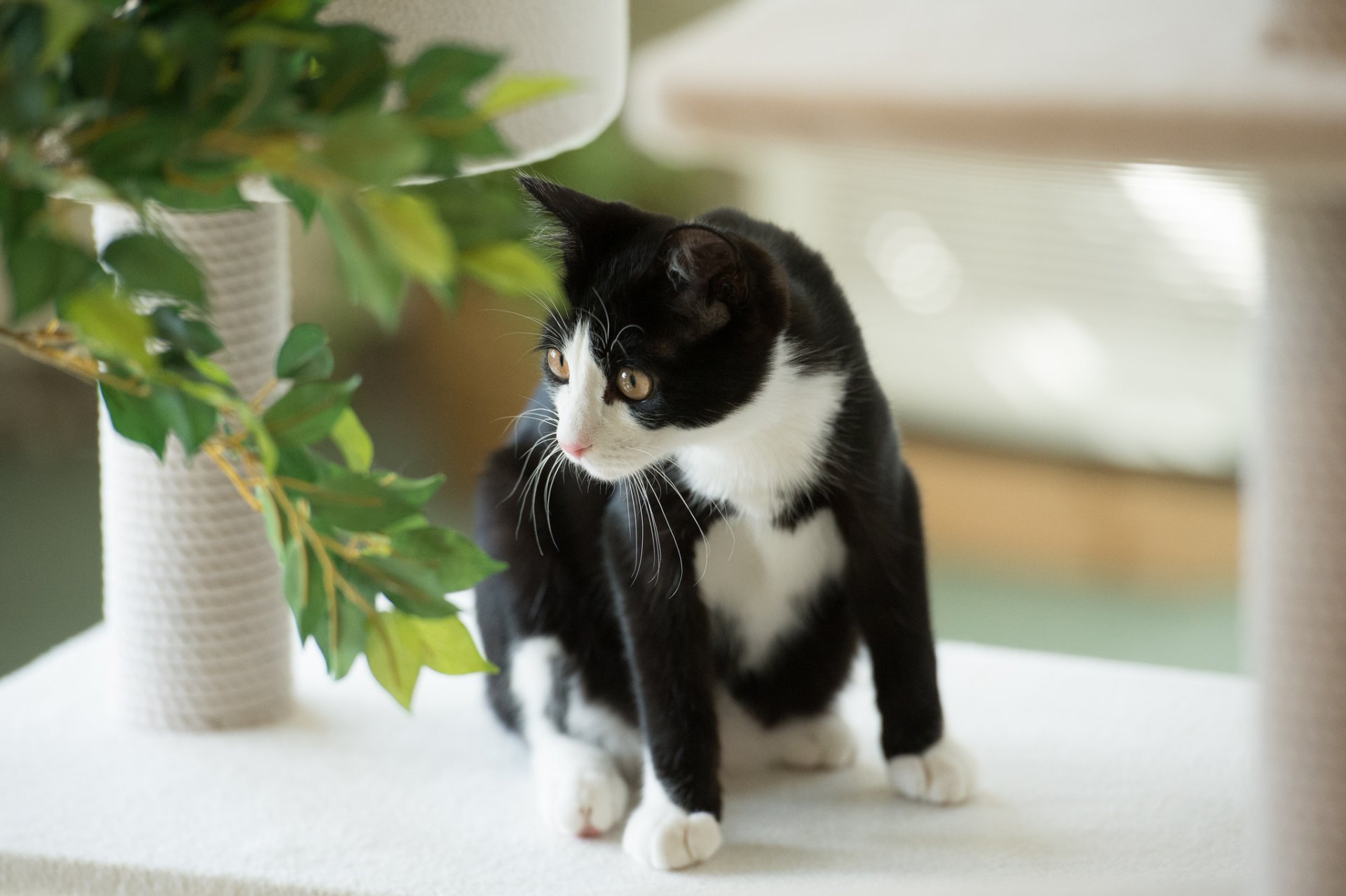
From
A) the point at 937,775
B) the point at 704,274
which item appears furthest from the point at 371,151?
the point at 937,775

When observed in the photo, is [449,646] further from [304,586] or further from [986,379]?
[986,379]

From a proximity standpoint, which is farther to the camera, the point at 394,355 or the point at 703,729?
the point at 394,355

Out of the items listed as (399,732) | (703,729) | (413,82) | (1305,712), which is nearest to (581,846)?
(703,729)

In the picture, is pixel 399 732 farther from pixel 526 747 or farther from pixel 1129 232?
pixel 1129 232

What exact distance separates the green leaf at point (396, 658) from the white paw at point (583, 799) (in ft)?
0.94

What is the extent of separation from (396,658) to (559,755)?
13.3 inches

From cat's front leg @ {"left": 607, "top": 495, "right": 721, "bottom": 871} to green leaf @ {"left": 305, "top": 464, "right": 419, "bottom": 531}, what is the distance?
0.27 m

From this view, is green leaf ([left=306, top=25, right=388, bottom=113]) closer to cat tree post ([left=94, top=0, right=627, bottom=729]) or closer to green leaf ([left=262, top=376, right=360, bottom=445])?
green leaf ([left=262, top=376, right=360, bottom=445])

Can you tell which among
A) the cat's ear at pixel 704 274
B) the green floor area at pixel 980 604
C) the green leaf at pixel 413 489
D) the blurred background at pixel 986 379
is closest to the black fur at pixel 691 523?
the cat's ear at pixel 704 274

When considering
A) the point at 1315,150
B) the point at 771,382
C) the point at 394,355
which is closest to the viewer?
the point at 1315,150

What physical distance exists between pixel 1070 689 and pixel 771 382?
1.79 ft

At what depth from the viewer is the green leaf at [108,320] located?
62 centimetres

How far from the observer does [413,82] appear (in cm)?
62

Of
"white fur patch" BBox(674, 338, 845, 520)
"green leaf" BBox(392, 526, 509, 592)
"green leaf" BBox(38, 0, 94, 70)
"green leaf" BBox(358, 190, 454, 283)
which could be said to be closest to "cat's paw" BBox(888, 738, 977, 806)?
"white fur patch" BBox(674, 338, 845, 520)
